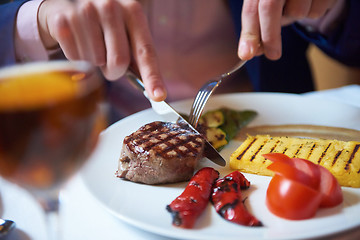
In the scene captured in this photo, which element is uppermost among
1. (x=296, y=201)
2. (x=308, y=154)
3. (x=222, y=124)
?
(x=296, y=201)

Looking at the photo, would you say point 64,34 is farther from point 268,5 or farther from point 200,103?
point 268,5

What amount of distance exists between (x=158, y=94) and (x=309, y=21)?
5.46 feet

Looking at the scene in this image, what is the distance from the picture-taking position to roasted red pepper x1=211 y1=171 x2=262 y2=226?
3.18 feet

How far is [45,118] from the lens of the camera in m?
0.49

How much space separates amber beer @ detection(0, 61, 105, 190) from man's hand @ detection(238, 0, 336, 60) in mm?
1151

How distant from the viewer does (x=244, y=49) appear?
158 centimetres

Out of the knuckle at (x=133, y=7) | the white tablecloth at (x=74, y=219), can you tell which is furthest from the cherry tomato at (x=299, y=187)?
the knuckle at (x=133, y=7)

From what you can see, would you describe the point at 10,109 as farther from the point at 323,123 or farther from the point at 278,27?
the point at 323,123

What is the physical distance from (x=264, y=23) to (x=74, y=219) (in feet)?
3.75

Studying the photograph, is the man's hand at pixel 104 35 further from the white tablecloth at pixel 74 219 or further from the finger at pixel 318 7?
the finger at pixel 318 7

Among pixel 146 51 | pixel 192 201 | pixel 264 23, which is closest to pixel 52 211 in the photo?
pixel 192 201

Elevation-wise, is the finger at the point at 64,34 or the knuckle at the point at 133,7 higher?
the finger at the point at 64,34

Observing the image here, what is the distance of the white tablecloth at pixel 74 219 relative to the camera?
3.25ft

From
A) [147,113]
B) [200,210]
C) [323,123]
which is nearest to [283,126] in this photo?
[323,123]
